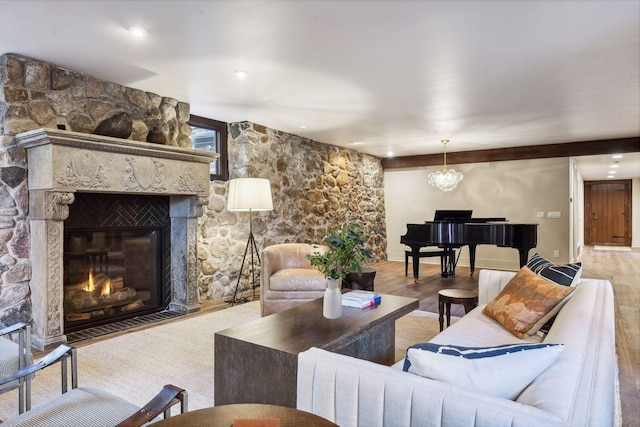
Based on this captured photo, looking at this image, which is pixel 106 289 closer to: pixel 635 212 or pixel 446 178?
pixel 446 178

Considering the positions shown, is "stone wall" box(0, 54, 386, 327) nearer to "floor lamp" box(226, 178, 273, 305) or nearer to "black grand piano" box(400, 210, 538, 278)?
"floor lamp" box(226, 178, 273, 305)

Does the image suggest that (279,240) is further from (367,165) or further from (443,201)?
(443,201)

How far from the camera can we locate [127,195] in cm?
404

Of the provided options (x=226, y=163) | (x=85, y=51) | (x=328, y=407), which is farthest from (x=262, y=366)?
(x=226, y=163)

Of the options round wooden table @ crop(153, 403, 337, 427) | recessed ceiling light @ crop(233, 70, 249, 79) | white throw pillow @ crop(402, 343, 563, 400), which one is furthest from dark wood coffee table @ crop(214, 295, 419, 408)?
recessed ceiling light @ crop(233, 70, 249, 79)

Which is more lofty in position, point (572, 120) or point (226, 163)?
point (572, 120)

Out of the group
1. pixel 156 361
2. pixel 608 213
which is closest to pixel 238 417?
pixel 156 361

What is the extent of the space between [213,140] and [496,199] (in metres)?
5.50

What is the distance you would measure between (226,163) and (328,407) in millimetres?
4379

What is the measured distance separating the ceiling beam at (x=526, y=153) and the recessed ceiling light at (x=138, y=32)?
6.45 meters

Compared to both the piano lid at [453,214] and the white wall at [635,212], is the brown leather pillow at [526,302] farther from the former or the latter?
the white wall at [635,212]

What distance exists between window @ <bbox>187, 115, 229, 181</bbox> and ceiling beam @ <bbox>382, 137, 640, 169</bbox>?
444 centimetres

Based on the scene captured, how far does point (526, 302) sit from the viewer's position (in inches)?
89.5

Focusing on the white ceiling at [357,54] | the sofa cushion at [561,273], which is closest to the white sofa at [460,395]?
the sofa cushion at [561,273]
